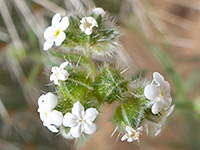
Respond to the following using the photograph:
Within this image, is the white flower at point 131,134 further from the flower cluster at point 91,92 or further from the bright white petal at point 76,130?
the bright white petal at point 76,130

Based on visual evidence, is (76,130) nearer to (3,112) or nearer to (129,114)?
(129,114)

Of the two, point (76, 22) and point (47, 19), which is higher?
point (47, 19)

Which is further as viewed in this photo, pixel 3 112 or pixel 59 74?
pixel 3 112

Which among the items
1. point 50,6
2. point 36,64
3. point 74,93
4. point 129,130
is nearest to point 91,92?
point 74,93

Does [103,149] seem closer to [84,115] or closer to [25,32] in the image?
[25,32]

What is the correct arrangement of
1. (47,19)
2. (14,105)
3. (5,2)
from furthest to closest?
Answer: (14,105) → (47,19) → (5,2)

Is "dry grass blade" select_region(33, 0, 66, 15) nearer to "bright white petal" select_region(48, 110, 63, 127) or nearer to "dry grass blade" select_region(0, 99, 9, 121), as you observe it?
"dry grass blade" select_region(0, 99, 9, 121)

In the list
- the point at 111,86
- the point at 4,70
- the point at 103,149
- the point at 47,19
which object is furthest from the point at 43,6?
the point at 103,149
